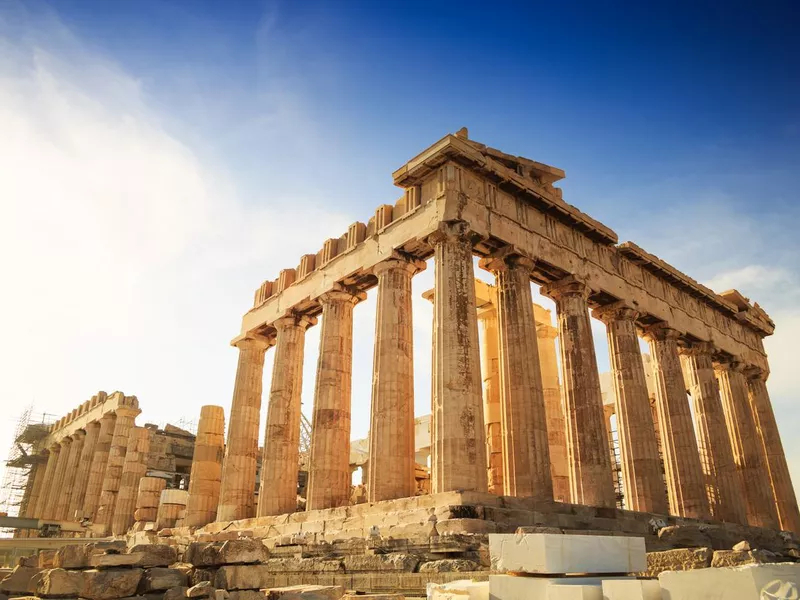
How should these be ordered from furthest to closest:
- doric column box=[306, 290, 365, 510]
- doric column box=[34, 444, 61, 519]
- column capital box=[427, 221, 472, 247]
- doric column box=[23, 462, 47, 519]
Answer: doric column box=[23, 462, 47, 519]
doric column box=[34, 444, 61, 519]
doric column box=[306, 290, 365, 510]
column capital box=[427, 221, 472, 247]

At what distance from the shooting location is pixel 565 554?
646 centimetres

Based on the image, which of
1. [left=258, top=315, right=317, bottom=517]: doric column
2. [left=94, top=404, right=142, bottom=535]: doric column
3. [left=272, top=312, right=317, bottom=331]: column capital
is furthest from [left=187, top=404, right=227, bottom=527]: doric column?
[left=94, top=404, right=142, bottom=535]: doric column

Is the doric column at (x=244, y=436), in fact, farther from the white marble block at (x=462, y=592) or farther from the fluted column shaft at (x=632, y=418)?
the white marble block at (x=462, y=592)

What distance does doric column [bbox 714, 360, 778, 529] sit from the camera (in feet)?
82.2

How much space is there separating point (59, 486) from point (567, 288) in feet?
124

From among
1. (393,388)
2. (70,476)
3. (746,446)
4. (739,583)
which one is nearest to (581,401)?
(393,388)

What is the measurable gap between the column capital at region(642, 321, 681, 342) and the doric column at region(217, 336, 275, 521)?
1498 cm

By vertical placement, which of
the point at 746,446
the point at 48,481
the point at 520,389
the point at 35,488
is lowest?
the point at 520,389

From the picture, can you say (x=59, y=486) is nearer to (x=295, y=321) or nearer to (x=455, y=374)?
(x=295, y=321)

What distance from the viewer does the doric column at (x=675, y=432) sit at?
70.9 ft

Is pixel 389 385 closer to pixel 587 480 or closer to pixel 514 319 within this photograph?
pixel 514 319

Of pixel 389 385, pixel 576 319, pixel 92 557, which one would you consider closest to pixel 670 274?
pixel 576 319

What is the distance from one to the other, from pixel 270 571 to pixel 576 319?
469 inches

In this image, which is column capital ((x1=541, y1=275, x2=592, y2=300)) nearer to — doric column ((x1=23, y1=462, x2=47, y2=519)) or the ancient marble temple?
the ancient marble temple
